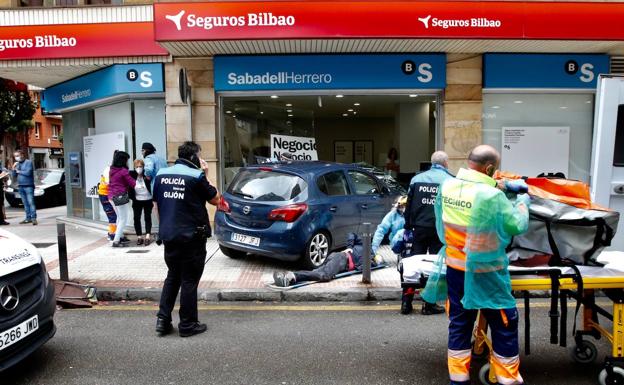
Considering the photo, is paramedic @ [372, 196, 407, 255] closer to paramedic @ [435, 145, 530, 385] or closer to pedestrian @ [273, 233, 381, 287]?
pedestrian @ [273, 233, 381, 287]

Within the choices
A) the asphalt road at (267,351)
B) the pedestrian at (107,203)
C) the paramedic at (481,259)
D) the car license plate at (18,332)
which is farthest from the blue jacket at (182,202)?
the pedestrian at (107,203)

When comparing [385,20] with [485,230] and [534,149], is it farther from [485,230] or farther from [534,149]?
[485,230]

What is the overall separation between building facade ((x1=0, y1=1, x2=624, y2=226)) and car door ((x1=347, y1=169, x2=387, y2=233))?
7.94 ft

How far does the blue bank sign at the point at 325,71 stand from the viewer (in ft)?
31.8

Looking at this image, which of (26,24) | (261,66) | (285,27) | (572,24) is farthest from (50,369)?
(572,24)

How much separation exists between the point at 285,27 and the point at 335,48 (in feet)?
4.48

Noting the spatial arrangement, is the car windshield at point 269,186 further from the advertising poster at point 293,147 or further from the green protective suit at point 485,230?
the green protective suit at point 485,230

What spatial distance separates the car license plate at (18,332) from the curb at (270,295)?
2.38 metres

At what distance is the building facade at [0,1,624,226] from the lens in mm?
8383

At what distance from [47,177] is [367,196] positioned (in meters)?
15.8

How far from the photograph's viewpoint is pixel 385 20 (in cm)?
838

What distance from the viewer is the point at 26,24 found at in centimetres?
992

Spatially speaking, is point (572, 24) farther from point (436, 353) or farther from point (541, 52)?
point (436, 353)

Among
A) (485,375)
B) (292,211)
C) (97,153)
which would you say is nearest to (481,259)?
(485,375)
